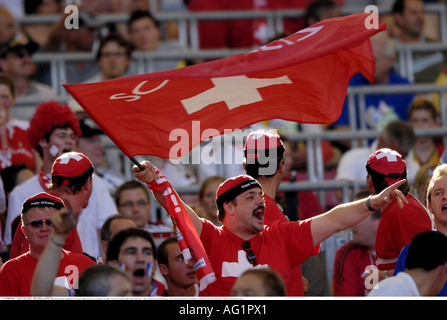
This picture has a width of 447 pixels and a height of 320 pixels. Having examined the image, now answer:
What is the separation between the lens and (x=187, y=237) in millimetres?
5332

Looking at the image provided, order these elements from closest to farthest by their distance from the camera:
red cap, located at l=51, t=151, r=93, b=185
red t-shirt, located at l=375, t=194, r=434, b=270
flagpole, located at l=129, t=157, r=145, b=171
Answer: flagpole, located at l=129, t=157, r=145, b=171, red t-shirt, located at l=375, t=194, r=434, b=270, red cap, located at l=51, t=151, r=93, b=185

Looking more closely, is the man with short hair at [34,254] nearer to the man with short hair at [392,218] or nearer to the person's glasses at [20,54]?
the man with short hair at [392,218]

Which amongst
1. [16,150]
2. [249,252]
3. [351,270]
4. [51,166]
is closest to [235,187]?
[249,252]

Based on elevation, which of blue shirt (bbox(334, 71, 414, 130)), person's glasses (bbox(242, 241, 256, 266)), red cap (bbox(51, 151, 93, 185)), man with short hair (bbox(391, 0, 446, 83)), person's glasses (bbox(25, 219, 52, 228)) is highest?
man with short hair (bbox(391, 0, 446, 83))

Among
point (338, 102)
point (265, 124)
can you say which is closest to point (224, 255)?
point (338, 102)

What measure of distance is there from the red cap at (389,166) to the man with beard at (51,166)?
7.00ft

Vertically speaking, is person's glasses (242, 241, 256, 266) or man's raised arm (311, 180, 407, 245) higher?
man's raised arm (311, 180, 407, 245)

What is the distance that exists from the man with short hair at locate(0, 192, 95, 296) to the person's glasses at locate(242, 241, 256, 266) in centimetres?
89

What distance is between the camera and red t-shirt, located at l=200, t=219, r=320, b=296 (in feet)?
17.5

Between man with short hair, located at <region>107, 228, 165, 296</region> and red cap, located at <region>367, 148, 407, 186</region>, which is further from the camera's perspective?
red cap, located at <region>367, 148, 407, 186</region>

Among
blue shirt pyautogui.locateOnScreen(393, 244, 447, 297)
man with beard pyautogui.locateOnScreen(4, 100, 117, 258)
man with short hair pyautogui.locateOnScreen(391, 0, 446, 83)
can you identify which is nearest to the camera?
blue shirt pyautogui.locateOnScreen(393, 244, 447, 297)

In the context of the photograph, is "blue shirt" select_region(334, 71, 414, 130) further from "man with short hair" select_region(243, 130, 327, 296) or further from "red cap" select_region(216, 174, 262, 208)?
"red cap" select_region(216, 174, 262, 208)

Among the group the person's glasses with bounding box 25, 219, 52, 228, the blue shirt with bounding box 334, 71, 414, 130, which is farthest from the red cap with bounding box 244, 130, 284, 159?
the blue shirt with bounding box 334, 71, 414, 130

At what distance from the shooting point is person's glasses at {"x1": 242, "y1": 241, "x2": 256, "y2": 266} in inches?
211
